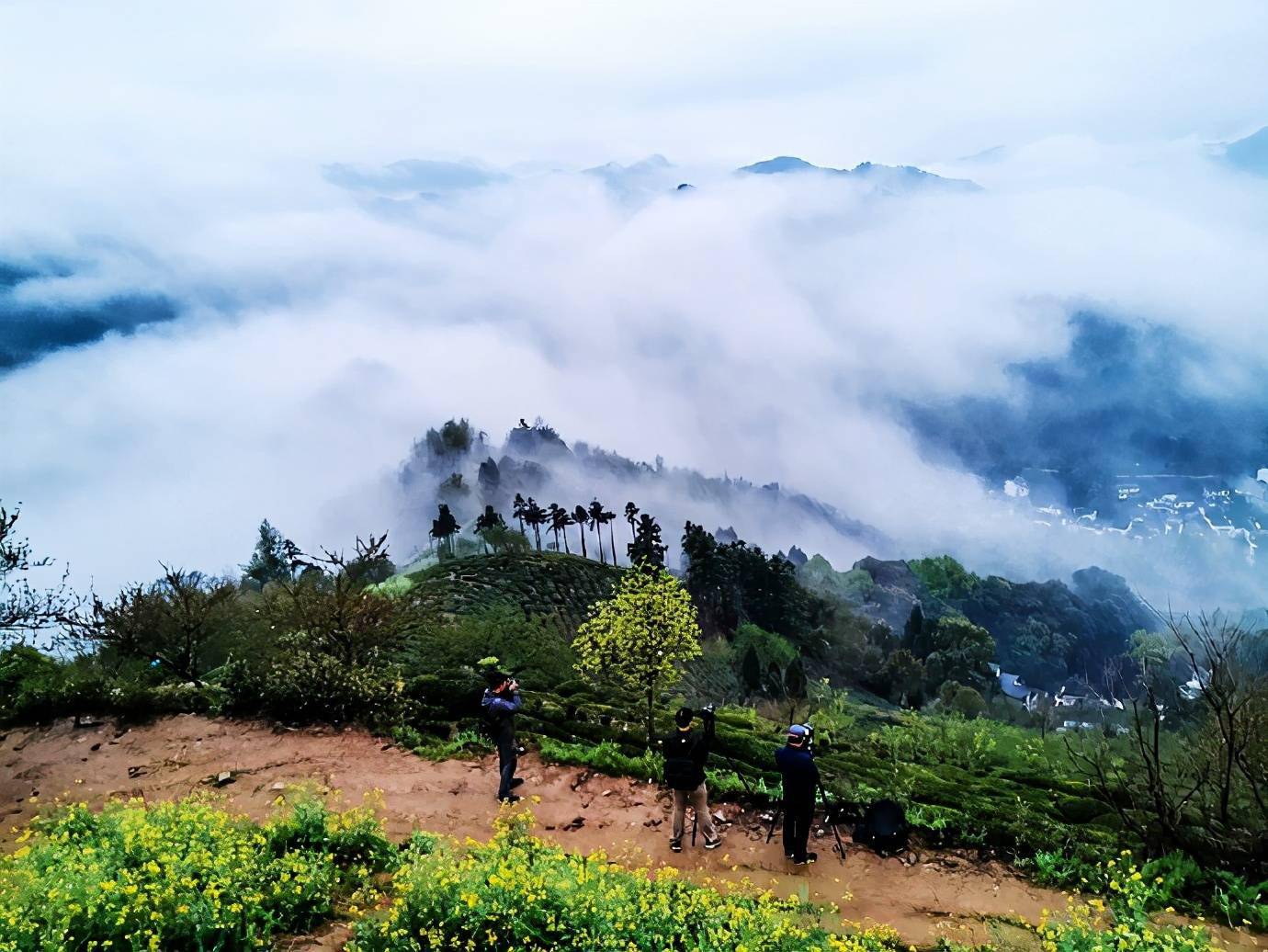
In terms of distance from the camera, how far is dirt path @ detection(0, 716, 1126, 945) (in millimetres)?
11344

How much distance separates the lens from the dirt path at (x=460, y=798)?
11.3m

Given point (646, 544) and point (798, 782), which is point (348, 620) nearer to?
point (798, 782)

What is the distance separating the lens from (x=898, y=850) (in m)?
12.4

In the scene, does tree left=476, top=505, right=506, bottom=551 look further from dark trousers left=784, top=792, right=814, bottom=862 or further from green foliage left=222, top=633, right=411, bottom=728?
dark trousers left=784, top=792, right=814, bottom=862

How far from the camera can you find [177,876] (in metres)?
9.05

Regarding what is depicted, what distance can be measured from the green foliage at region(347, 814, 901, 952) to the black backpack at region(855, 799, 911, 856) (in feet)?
9.31

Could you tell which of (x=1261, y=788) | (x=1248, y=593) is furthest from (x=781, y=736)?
(x=1248, y=593)

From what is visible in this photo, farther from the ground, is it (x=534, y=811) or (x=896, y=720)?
(x=534, y=811)

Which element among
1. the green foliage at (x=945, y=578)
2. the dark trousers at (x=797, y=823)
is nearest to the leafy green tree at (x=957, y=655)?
the green foliage at (x=945, y=578)

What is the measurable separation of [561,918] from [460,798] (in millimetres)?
5197

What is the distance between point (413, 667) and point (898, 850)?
12392 mm

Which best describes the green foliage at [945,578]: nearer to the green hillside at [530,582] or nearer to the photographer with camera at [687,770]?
the green hillside at [530,582]

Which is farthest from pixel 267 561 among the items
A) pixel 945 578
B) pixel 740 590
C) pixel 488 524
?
pixel 945 578

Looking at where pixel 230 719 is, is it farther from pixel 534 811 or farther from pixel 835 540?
pixel 835 540
